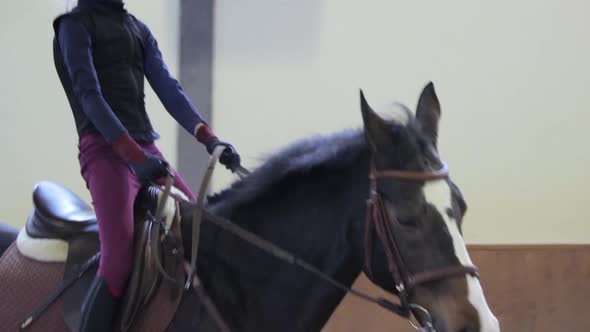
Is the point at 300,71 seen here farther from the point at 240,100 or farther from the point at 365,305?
the point at 365,305

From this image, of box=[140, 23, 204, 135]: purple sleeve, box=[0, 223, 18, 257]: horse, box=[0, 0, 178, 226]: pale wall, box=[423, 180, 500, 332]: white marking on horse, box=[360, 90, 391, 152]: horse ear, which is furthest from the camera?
box=[0, 0, 178, 226]: pale wall

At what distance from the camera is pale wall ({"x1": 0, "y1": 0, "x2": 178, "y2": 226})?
11.8 feet

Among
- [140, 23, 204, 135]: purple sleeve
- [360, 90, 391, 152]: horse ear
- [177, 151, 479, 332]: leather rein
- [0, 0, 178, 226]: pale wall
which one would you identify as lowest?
[0, 0, 178, 226]: pale wall

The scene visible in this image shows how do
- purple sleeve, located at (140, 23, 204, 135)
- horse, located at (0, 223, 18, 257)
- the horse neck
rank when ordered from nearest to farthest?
the horse neck, purple sleeve, located at (140, 23, 204, 135), horse, located at (0, 223, 18, 257)

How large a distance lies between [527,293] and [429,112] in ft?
8.28

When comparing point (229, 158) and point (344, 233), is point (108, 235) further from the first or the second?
point (344, 233)

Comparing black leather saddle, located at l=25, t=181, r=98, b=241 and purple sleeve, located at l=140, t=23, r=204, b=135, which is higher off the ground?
purple sleeve, located at l=140, t=23, r=204, b=135

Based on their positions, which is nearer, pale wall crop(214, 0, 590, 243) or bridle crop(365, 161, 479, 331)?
bridle crop(365, 161, 479, 331)

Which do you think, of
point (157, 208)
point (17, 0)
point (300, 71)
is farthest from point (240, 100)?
point (157, 208)

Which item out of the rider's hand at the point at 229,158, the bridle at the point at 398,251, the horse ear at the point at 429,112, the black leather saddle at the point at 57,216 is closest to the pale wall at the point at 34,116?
the black leather saddle at the point at 57,216

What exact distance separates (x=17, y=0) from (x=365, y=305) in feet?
8.52

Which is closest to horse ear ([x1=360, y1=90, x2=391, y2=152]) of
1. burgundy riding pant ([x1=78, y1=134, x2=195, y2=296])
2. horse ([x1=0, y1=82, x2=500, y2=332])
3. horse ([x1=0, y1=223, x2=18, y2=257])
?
horse ([x1=0, y1=82, x2=500, y2=332])

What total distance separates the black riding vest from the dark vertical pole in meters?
1.88

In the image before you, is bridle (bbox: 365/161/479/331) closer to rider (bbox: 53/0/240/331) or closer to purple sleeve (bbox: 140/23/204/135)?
rider (bbox: 53/0/240/331)
